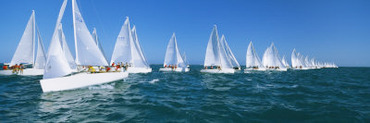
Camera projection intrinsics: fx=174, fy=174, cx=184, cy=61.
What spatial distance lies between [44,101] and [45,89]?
236 cm

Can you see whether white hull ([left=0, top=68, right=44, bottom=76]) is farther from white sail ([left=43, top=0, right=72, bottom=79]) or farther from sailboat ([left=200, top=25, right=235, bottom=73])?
sailboat ([left=200, top=25, right=235, bottom=73])

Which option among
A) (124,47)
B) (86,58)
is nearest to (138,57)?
(124,47)

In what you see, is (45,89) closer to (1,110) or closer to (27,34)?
(1,110)

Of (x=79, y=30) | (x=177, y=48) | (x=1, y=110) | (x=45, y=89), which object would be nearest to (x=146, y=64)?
(x=177, y=48)

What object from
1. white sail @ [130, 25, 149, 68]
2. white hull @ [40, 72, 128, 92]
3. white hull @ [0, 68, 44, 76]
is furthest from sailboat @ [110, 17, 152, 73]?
white hull @ [40, 72, 128, 92]

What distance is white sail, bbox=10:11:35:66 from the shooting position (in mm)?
21842

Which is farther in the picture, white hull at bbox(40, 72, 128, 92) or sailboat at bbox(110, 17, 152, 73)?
sailboat at bbox(110, 17, 152, 73)

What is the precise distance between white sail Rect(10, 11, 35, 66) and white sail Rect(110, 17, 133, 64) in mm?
10241

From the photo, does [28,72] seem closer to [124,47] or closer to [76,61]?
[124,47]

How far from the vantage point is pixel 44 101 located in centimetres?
827

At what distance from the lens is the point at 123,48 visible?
2830 cm

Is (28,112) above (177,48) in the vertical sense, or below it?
below

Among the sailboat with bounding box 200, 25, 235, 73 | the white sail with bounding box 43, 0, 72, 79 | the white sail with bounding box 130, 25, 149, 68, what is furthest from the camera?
the white sail with bounding box 130, 25, 149, 68

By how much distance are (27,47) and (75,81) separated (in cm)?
1763
